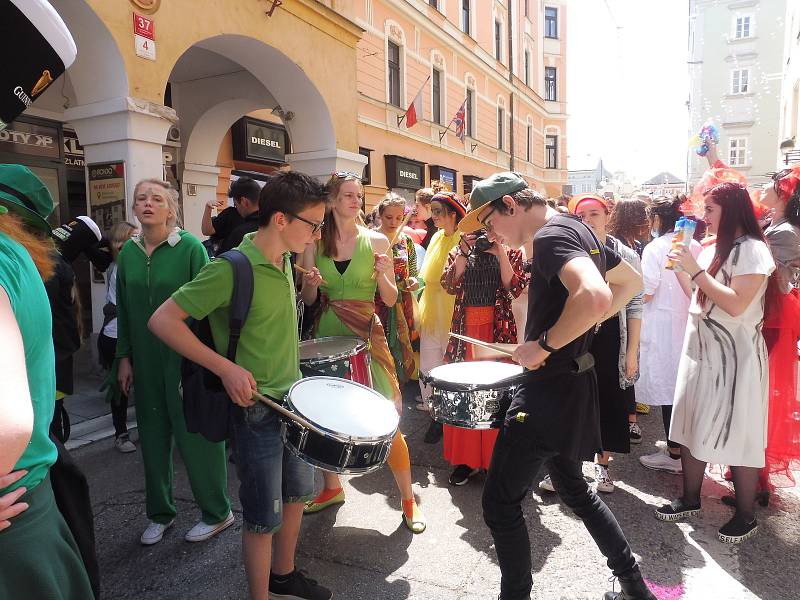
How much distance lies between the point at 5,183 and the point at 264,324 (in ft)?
3.17

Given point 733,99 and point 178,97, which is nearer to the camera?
point 178,97

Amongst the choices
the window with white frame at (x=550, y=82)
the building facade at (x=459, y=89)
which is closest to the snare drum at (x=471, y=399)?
the building facade at (x=459, y=89)

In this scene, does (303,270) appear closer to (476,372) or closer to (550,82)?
(476,372)

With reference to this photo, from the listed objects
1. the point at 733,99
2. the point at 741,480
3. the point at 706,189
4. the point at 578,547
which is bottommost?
the point at 578,547

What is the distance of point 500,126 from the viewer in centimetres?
2208

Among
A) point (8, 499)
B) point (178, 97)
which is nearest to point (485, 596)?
point (8, 499)

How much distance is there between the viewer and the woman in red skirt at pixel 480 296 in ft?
12.2

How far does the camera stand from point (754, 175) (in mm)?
28938

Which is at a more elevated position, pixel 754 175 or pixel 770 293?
pixel 754 175

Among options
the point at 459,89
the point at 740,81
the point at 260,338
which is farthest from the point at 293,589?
the point at 740,81

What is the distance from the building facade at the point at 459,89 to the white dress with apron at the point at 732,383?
8.04 metres

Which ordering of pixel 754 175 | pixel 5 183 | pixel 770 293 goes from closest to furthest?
pixel 5 183
pixel 770 293
pixel 754 175

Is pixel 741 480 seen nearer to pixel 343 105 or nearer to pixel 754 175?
pixel 343 105

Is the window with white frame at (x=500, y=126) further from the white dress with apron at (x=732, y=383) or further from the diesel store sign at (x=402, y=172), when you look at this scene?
the white dress with apron at (x=732, y=383)
